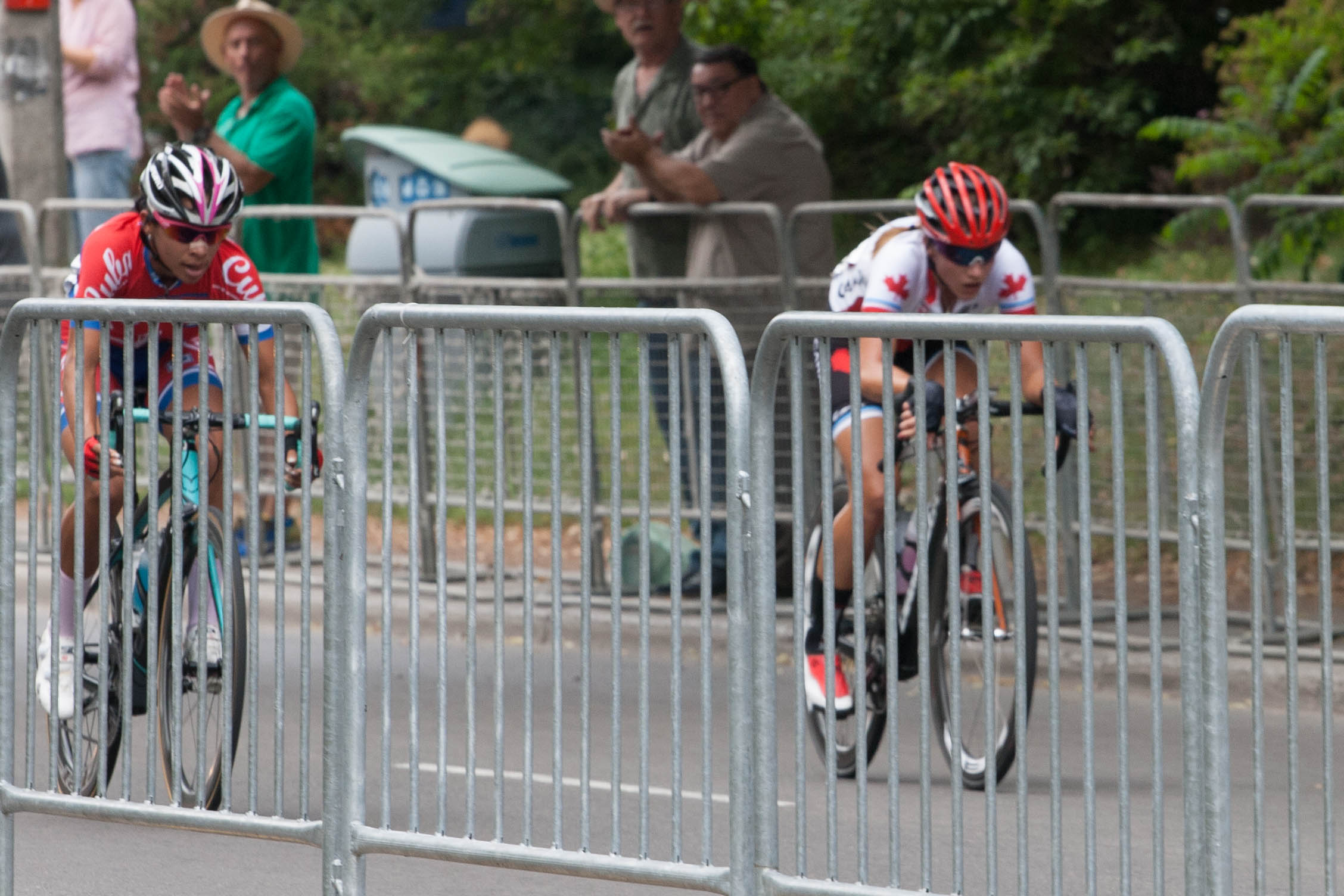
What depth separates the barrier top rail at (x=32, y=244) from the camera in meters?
9.85

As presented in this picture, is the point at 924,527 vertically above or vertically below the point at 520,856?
above

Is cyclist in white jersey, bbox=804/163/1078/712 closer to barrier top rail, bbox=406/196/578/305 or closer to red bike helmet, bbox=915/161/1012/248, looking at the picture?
red bike helmet, bbox=915/161/1012/248

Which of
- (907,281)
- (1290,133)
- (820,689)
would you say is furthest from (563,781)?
(1290,133)

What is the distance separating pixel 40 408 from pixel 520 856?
652 cm

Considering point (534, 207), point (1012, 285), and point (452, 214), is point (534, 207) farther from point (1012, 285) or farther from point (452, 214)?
point (452, 214)

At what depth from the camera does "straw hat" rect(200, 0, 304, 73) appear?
10.1m

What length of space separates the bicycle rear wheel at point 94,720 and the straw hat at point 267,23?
17.0ft

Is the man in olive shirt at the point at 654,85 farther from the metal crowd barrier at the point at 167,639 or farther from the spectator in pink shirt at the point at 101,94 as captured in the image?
the metal crowd barrier at the point at 167,639

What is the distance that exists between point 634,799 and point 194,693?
216cm

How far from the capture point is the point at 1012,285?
6645 mm

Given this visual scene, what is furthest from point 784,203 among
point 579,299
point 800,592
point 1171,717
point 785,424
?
point 800,592

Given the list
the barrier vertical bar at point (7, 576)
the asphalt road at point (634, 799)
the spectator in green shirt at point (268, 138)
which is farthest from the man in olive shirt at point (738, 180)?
the barrier vertical bar at point (7, 576)

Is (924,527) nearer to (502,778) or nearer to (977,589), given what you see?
(502,778)

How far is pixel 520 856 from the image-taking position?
4414mm
